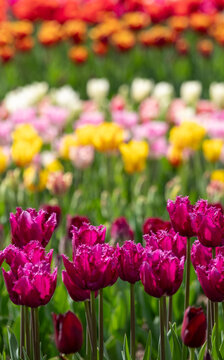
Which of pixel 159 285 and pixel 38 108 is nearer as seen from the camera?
pixel 159 285

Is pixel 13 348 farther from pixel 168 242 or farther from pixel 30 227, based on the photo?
pixel 168 242

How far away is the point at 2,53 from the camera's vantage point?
7.25 m

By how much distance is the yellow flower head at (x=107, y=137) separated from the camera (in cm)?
415

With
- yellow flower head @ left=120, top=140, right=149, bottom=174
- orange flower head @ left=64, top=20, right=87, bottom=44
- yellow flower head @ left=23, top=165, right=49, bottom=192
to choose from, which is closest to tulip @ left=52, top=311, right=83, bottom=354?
yellow flower head @ left=23, top=165, right=49, bottom=192

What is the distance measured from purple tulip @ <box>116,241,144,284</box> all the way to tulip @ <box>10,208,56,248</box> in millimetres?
229

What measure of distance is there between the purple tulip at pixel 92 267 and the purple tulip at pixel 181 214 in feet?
0.80

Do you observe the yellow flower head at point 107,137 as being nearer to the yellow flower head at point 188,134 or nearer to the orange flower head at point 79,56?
the yellow flower head at point 188,134

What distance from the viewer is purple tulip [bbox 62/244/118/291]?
5.53 ft

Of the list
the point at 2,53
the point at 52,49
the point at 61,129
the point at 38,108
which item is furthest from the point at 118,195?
the point at 52,49

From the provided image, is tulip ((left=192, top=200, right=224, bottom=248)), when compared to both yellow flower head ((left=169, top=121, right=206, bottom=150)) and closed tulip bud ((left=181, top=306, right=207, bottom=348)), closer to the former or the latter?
closed tulip bud ((left=181, top=306, right=207, bottom=348))

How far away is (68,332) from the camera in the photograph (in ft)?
5.41

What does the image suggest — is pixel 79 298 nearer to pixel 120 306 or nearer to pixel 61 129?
pixel 120 306

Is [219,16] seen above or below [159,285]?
above

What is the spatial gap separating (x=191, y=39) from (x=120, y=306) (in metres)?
6.61
